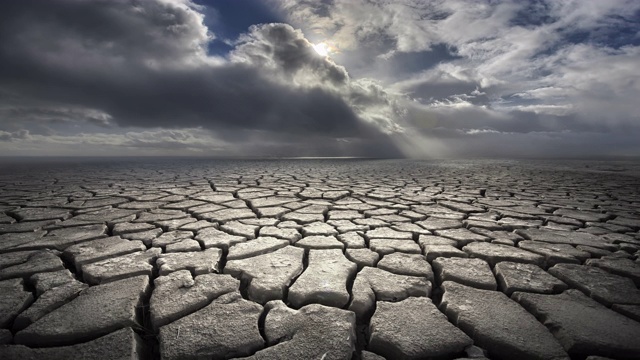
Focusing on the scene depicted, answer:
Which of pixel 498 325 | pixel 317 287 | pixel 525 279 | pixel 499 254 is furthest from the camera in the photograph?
pixel 499 254

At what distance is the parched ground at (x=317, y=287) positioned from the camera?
96cm

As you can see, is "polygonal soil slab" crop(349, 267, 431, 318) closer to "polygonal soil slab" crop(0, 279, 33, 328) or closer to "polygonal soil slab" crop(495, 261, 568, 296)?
"polygonal soil slab" crop(495, 261, 568, 296)

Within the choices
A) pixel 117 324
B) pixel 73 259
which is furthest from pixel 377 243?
pixel 73 259

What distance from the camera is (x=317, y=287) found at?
129cm

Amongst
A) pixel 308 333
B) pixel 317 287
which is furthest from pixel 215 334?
pixel 317 287

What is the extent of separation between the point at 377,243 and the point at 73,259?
1753mm

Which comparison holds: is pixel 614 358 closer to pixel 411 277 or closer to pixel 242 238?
pixel 411 277

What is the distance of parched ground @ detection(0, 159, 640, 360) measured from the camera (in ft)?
3.15

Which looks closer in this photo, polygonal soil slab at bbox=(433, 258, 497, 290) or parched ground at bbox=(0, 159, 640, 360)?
parched ground at bbox=(0, 159, 640, 360)

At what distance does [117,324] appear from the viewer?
1.04m

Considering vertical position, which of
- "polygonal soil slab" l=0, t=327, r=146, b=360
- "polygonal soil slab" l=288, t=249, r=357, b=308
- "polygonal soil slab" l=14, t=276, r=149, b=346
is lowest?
"polygonal soil slab" l=0, t=327, r=146, b=360

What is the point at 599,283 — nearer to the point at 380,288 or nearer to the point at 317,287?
the point at 380,288

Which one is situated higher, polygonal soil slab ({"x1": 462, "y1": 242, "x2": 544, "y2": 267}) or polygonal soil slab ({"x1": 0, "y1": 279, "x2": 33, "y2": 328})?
polygonal soil slab ({"x1": 462, "y1": 242, "x2": 544, "y2": 267})

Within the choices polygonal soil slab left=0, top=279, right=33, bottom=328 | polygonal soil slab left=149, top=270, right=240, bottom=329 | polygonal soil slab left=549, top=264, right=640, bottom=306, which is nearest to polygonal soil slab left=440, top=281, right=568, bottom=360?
polygonal soil slab left=549, top=264, right=640, bottom=306
